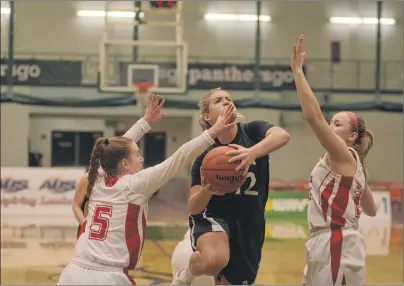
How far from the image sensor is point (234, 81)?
16.2 metres

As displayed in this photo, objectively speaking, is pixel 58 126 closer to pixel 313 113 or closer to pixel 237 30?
pixel 237 30

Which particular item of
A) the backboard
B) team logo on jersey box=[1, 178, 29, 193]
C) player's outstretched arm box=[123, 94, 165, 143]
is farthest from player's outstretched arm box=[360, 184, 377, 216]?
team logo on jersey box=[1, 178, 29, 193]

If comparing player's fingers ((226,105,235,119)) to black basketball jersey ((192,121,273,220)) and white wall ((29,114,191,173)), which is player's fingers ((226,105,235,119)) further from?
white wall ((29,114,191,173))

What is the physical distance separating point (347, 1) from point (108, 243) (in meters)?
16.4

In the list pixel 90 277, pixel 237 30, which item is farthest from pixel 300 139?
pixel 90 277

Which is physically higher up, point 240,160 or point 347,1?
point 347,1

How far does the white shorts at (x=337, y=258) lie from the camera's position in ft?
10.9

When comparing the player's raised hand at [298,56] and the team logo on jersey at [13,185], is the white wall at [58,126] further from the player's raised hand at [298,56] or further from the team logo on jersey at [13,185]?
the player's raised hand at [298,56]

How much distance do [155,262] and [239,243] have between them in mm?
4336

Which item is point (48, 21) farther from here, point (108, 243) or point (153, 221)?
point (108, 243)

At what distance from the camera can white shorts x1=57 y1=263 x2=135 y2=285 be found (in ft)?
10.4

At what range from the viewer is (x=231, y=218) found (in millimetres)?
3648

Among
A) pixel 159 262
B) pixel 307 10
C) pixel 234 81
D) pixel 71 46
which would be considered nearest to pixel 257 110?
pixel 234 81

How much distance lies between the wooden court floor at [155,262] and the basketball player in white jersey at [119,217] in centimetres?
330
